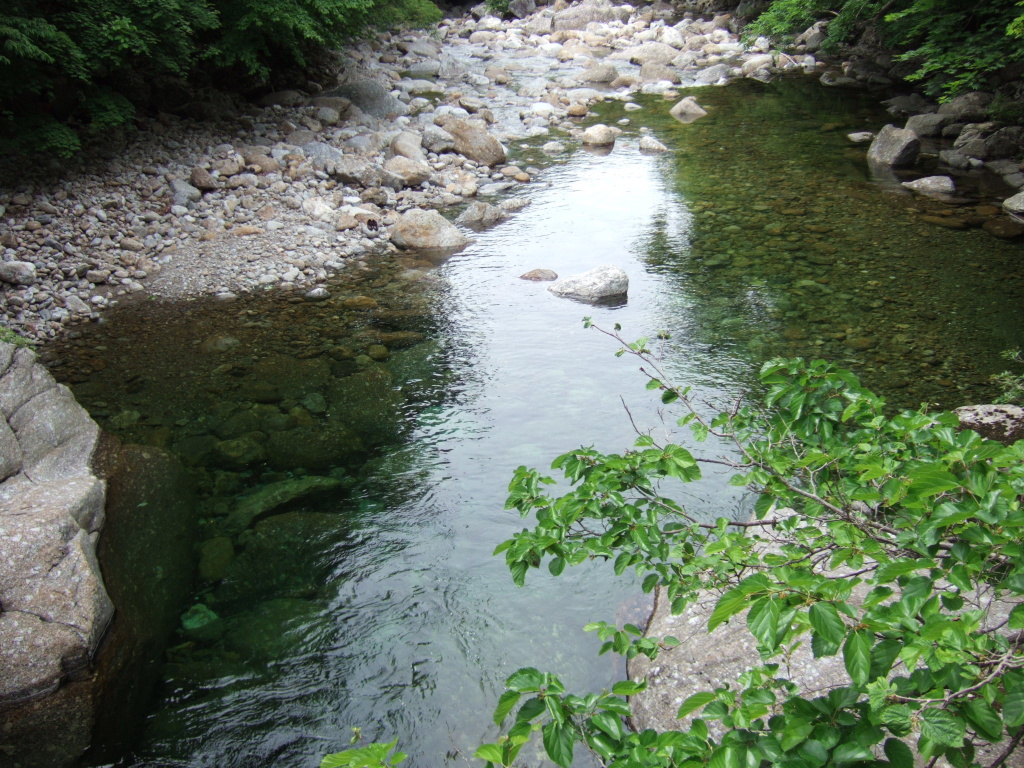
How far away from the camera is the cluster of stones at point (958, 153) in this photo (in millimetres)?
9992

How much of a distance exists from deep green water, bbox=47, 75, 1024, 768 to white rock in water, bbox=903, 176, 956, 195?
32cm

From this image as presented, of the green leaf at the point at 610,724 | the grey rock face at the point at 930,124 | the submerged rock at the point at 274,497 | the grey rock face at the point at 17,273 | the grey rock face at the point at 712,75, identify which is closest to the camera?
the green leaf at the point at 610,724

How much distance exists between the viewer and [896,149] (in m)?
12.2

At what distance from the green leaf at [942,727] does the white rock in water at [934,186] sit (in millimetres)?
11593

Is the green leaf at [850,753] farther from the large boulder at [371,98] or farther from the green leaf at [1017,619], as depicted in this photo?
the large boulder at [371,98]

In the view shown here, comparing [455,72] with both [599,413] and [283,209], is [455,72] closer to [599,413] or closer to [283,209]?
[283,209]

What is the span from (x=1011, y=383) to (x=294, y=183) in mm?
9958

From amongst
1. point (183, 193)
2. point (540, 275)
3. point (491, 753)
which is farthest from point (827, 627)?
point (183, 193)

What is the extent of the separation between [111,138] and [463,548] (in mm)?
9630

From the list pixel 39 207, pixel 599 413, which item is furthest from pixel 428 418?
pixel 39 207

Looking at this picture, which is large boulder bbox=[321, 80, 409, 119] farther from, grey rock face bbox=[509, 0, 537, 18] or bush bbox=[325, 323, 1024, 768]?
grey rock face bbox=[509, 0, 537, 18]

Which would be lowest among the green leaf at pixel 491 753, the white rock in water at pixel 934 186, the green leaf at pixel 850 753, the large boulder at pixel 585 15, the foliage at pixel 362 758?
the white rock in water at pixel 934 186

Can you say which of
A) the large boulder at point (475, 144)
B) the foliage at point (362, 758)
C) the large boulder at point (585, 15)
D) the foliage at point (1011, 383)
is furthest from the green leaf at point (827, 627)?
the large boulder at point (585, 15)

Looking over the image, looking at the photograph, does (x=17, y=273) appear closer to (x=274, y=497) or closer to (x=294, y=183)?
(x=294, y=183)
